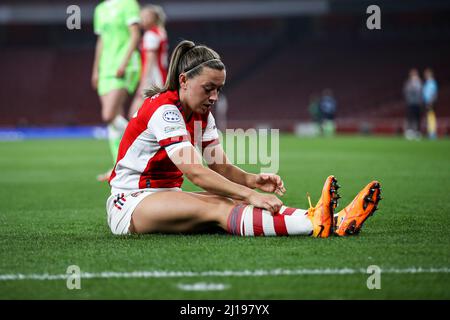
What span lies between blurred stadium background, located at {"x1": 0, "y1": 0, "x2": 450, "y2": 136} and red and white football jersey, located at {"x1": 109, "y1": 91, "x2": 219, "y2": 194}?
2892 cm

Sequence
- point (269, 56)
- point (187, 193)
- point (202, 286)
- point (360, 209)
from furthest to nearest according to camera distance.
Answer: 1. point (269, 56)
2. point (187, 193)
3. point (360, 209)
4. point (202, 286)

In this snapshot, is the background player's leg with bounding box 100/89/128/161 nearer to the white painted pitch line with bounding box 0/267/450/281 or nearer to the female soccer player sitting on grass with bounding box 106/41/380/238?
the female soccer player sitting on grass with bounding box 106/41/380/238

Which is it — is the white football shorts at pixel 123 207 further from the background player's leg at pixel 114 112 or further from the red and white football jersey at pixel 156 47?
the red and white football jersey at pixel 156 47

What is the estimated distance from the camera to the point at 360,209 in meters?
4.85

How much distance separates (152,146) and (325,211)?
1.22 metres

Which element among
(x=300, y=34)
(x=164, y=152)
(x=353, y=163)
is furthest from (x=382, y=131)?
(x=164, y=152)

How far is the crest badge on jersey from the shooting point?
488 centimetres

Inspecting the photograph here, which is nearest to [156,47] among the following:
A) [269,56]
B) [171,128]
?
[171,128]

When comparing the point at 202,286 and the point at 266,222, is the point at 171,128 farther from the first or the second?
the point at 202,286

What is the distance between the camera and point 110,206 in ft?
17.1

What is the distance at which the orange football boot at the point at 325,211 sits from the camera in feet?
15.3

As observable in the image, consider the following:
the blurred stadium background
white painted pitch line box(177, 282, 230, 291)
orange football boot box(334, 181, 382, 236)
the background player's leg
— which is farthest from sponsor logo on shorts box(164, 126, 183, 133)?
the blurred stadium background

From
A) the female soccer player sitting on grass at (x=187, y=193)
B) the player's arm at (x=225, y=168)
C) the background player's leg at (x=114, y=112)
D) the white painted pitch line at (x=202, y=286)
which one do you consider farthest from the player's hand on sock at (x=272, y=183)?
the background player's leg at (x=114, y=112)

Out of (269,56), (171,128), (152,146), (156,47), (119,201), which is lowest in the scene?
(119,201)
